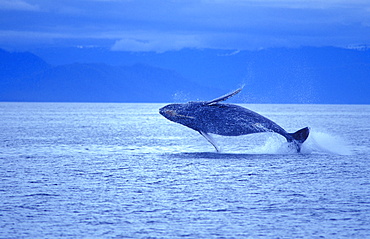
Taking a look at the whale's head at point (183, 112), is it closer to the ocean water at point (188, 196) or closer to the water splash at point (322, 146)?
the ocean water at point (188, 196)

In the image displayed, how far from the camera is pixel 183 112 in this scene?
25.0 meters

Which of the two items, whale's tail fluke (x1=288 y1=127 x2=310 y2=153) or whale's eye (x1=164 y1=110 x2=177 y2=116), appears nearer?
Answer: whale's tail fluke (x1=288 y1=127 x2=310 y2=153)

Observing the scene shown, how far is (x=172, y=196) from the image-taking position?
1694 cm

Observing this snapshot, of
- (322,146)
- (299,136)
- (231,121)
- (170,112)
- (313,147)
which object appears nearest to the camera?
(231,121)

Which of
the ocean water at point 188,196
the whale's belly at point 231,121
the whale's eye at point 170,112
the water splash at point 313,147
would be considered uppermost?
the whale's eye at point 170,112

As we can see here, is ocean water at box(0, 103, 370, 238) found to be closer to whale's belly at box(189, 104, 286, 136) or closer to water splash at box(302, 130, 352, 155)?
water splash at box(302, 130, 352, 155)

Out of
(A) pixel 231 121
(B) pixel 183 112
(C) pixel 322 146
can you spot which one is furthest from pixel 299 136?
(C) pixel 322 146

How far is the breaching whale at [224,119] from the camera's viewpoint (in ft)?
79.3

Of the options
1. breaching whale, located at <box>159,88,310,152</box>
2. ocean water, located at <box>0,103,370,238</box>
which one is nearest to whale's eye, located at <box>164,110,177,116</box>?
breaching whale, located at <box>159,88,310,152</box>

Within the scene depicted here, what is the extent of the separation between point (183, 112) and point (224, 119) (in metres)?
1.74

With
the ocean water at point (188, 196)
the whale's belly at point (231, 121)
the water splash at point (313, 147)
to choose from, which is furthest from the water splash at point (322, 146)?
the whale's belly at point (231, 121)

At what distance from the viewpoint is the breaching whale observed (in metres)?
24.2

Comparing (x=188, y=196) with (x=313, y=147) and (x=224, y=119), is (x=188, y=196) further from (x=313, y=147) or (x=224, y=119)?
(x=313, y=147)

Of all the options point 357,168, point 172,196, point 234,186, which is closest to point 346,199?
point 234,186
